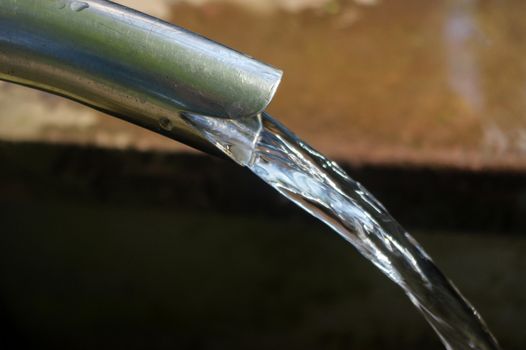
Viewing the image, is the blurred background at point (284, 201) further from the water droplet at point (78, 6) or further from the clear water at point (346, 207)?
the water droplet at point (78, 6)

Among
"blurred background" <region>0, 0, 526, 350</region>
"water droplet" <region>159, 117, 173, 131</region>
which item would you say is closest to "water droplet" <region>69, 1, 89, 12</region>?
"water droplet" <region>159, 117, 173, 131</region>

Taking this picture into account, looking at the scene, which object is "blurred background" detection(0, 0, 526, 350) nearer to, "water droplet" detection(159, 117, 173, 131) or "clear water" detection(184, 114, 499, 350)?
"clear water" detection(184, 114, 499, 350)

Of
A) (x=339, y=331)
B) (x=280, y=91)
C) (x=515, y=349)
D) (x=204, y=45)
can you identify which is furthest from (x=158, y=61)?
(x=515, y=349)

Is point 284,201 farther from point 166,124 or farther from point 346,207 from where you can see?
point 166,124

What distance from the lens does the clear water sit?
493 millimetres

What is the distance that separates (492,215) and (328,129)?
0.27 metres

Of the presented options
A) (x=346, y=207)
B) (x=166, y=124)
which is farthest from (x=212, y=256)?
(x=166, y=124)

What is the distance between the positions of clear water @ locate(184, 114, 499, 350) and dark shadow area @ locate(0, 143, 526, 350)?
0.26m

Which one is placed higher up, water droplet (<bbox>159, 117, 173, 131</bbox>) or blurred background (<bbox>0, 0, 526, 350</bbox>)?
blurred background (<bbox>0, 0, 526, 350</bbox>)

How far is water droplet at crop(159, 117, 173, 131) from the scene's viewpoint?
45cm

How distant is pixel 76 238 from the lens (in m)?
1.15

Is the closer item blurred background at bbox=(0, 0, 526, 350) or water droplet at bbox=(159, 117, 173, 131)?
water droplet at bbox=(159, 117, 173, 131)

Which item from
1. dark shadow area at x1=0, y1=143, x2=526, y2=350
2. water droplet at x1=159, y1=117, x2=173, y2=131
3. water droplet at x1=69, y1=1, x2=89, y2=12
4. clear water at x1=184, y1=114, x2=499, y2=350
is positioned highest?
dark shadow area at x1=0, y1=143, x2=526, y2=350

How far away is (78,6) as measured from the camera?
437mm
